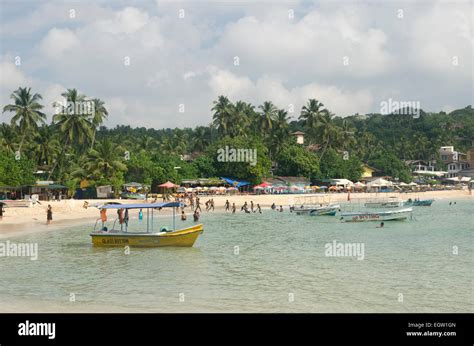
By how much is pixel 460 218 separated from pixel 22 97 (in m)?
53.0

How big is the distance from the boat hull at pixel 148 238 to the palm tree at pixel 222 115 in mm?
67835

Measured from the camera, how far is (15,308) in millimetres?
15430

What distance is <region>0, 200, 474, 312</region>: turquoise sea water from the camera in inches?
647

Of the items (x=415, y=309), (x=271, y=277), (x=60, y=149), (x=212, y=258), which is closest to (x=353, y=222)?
(x=212, y=258)

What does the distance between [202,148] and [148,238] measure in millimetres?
80242

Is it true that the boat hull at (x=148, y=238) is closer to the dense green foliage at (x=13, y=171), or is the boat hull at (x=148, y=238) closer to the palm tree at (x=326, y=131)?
the dense green foliage at (x=13, y=171)

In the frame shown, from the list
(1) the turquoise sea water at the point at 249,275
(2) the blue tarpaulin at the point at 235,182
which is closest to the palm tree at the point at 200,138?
(2) the blue tarpaulin at the point at 235,182

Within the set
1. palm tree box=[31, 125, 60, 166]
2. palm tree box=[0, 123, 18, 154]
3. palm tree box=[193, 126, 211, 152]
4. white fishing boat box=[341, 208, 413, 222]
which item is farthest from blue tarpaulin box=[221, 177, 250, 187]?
white fishing boat box=[341, 208, 413, 222]

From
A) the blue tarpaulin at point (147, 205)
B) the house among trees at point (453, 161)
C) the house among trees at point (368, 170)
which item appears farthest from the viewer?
the house among trees at point (453, 161)

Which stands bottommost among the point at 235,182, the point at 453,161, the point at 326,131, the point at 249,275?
the point at 249,275

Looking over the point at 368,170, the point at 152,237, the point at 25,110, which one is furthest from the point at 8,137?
the point at 368,170

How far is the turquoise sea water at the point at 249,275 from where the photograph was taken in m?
16.4

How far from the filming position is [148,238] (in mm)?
27266

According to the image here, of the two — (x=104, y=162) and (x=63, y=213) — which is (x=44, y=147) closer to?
(x=104, y=162)
